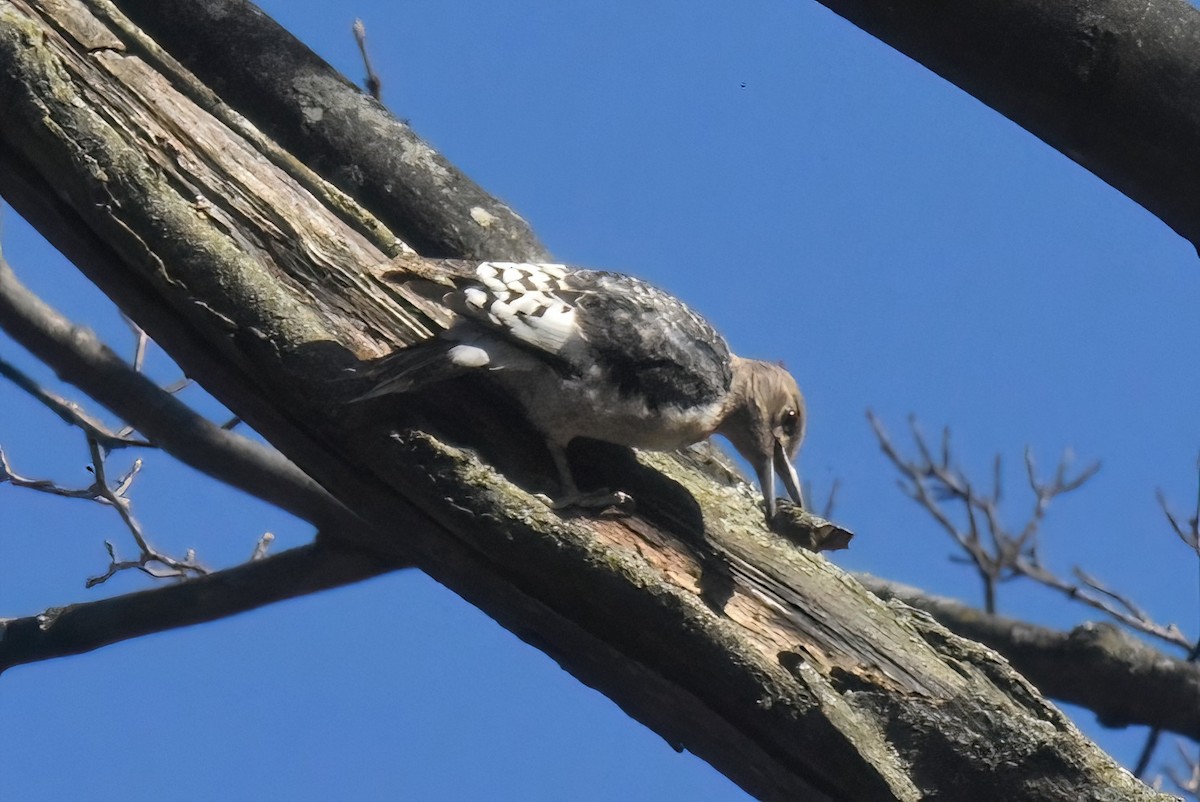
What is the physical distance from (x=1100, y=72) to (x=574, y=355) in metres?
1.35

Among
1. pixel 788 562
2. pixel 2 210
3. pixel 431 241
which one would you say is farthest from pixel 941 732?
pixel 2 210

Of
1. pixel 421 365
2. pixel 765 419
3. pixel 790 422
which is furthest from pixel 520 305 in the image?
pixel 790 422

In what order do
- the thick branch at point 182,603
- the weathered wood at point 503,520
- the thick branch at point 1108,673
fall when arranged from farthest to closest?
the thick branch at point 1108,673 < the thick branch at point 182,603 < the weathered wood at point 503,520

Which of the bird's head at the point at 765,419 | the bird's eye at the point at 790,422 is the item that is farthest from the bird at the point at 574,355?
the bird's eye at the point at 790,422

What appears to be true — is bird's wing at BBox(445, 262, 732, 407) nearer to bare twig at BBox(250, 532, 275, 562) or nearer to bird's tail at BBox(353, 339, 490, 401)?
bird's tail at BBox(353, 339, 490, 401)

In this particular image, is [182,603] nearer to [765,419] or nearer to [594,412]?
[594,412]

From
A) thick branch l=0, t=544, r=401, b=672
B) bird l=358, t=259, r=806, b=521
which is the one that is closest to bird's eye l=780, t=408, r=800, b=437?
bird l=358, t=259, r=806, b=521

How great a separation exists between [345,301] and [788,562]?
4.46ft

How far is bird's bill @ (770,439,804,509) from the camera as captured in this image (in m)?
3.95

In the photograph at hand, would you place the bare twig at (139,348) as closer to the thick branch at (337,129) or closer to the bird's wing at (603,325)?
the thick branch at (337,129)

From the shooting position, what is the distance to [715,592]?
9.98 feet

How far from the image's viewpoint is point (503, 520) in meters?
2.69

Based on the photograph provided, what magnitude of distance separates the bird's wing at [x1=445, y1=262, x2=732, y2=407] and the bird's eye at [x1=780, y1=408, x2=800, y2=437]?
2.10ft

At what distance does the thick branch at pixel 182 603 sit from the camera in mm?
4117
